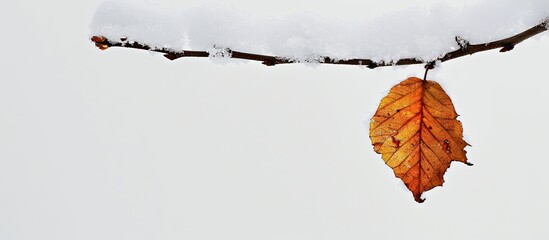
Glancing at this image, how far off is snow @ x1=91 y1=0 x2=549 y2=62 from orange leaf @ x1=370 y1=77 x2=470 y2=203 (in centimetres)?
11

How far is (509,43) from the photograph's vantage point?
1.80 ft

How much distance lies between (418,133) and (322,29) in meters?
0.22

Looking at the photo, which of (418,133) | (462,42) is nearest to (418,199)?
(418,133)

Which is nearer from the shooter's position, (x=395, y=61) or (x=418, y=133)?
(x=395, y=61)

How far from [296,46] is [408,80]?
217mm

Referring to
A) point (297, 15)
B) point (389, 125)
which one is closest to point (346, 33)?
point (297, 15)

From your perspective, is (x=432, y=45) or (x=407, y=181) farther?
(x=407, y=181)

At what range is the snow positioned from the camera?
0.55 metres

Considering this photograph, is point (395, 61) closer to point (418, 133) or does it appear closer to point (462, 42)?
point (462, 42)

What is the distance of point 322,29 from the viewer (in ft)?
2.00

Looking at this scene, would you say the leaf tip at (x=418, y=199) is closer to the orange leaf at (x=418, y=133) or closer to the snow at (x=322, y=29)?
the orange leaf at (x=418, y=133)

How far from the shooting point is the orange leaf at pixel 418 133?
2.29ft

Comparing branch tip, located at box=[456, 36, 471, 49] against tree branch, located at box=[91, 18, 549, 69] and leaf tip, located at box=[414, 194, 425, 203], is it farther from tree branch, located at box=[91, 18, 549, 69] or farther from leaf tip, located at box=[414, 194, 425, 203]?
leaf tip, located at box=[414, 194, 425, 203]

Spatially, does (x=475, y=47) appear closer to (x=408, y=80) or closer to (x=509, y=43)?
(x=509, y=43)
